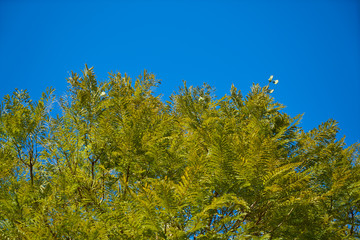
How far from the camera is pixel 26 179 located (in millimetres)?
4797

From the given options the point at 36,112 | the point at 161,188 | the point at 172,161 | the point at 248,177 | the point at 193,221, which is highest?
A: the point at 36,112

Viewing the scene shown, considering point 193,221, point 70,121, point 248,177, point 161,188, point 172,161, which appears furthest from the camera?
point 70,121

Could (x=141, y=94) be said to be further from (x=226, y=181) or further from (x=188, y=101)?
(x=226, y=181)

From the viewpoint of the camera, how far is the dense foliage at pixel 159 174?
2740mm

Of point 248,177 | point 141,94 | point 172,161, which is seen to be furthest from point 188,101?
point 248,177

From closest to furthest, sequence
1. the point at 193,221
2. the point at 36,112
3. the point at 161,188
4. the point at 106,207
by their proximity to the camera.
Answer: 1. the point at 161,188
2. the point at 193,221
3. the point at 106,207
4. the point at 36,112

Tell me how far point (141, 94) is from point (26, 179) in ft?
9.00

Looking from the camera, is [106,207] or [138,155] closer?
[106,207]

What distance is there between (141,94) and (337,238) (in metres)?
4.42

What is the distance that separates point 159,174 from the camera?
4.09m

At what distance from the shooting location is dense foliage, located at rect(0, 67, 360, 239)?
274cm

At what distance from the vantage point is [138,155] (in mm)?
3936

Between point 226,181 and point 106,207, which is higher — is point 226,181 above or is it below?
above

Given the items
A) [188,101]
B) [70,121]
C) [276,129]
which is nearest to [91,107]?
[70,121]
